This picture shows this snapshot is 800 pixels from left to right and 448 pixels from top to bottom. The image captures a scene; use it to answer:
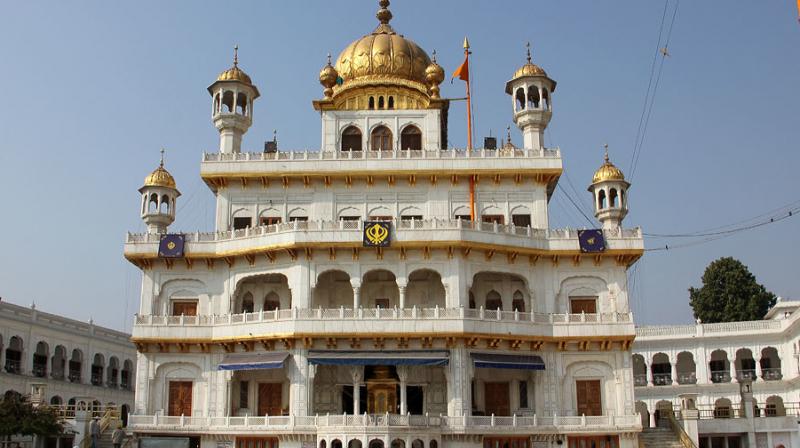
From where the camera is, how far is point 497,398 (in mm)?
38875

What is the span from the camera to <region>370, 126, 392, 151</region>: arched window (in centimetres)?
4308

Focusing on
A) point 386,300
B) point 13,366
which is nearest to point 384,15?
point 386,300

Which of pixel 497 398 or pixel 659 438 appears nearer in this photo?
pixel 659 438

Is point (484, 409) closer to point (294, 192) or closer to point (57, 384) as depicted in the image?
point (294, 192)

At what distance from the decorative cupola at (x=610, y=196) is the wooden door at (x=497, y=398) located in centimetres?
893

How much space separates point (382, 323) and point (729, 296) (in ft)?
117

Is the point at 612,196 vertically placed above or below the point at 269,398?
above

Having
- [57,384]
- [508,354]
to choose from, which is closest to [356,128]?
[508,354]

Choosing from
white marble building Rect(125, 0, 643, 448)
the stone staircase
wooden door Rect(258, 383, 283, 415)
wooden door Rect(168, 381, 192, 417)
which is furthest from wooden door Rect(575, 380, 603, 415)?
wooden door Rect(168, 381, 192, 417)

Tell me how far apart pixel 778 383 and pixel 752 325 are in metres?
3.71

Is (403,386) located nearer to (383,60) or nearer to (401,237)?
(401,237)

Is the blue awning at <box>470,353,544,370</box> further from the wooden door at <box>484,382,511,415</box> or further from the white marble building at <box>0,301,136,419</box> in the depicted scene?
the white marble building at <box>0,301,136,419</box>

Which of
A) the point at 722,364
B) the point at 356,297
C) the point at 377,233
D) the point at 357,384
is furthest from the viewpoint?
the point at 722,364

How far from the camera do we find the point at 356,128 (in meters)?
43.3
